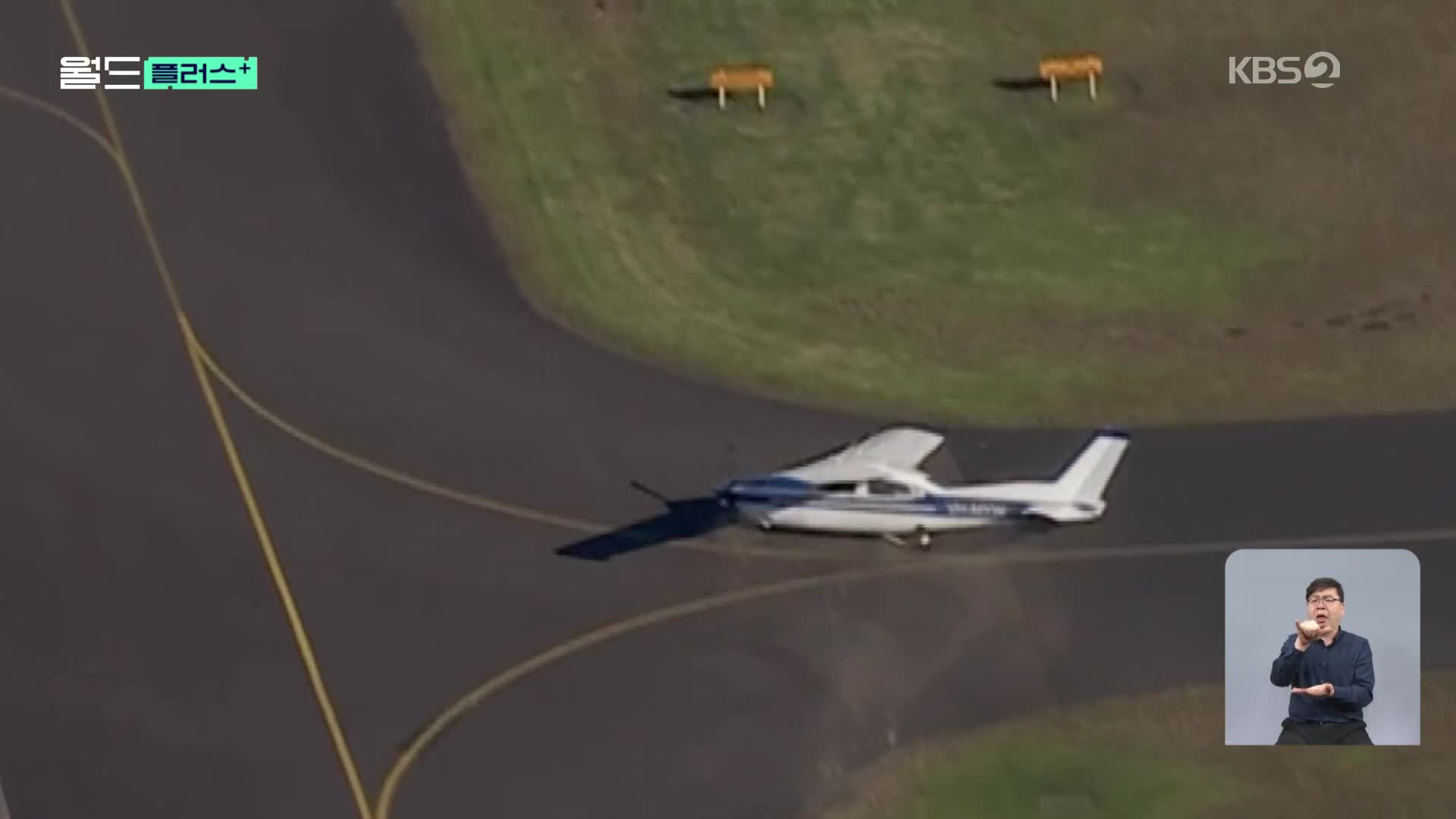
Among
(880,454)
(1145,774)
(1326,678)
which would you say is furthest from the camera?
(880,454)

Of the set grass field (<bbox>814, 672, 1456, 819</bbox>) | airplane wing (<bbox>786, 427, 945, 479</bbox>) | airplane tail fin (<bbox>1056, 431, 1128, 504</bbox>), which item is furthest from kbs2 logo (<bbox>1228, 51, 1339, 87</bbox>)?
grass field (<bbox>814, 672, 1456, 819</bbox>)

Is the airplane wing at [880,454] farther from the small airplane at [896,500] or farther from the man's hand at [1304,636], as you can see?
the man's hand at [1304,636]

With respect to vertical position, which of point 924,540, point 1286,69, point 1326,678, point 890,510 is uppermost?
point 1286,69

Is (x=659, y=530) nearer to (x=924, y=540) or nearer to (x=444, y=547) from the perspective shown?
(x=444, y=547)

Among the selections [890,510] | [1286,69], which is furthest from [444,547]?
[1286,69]

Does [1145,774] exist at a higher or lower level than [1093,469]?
lower

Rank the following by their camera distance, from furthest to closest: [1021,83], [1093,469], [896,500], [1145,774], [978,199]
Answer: [1021,83], [978,199], [1093,469], [896,500], [1145,774]

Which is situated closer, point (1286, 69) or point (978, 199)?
point (978, 199)
